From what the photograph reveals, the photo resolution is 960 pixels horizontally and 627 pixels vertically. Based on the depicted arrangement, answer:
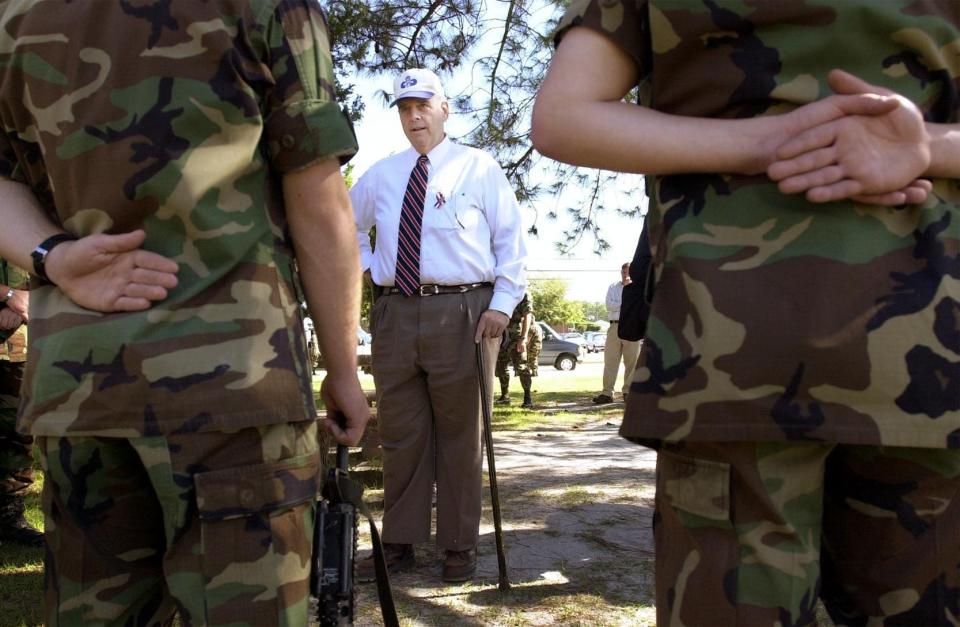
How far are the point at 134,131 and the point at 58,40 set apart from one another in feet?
0.66

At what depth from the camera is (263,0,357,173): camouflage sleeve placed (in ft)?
4.66

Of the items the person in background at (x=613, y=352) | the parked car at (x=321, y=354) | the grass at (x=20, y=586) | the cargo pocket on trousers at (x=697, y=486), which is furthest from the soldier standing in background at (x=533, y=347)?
the cargo pocket on trousers at (x=697, y=486)

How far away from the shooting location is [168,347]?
132 cm

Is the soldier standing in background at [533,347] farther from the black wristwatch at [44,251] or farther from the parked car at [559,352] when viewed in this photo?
the parked car at [559,352]

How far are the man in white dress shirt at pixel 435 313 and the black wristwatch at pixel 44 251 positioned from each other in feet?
7.57

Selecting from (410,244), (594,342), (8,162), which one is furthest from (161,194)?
(594,342)

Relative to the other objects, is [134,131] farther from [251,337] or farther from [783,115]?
[783,115]

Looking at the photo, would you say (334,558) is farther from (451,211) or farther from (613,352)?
(613,352)

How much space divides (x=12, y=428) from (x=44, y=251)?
2898mm

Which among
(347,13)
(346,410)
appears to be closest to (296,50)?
(346,410)

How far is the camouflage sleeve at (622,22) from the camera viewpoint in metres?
1.30

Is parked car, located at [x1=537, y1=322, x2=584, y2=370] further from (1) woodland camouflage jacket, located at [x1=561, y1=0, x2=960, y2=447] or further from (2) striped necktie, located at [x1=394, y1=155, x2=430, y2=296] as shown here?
(1) woodland camouflage jacket, located at [x1=561, y1=0, x2=960, y2=447]

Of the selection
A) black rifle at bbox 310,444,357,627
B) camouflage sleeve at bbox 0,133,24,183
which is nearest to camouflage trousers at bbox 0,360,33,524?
camouflage sleeve at bbox 0,133,24,183

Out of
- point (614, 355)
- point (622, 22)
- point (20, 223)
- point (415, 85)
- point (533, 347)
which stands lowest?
point (614, 355)
